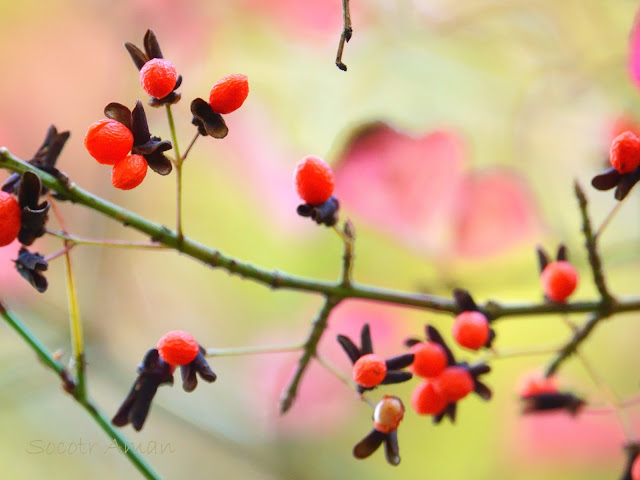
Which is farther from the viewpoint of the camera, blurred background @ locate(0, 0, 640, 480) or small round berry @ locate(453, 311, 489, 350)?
blurred background @ locate(0, 0, 640, 480)

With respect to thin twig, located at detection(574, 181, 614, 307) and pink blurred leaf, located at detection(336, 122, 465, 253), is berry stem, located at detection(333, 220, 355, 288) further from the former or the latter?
pink blurred leaf, located at detection(336, 122, 465, 253)

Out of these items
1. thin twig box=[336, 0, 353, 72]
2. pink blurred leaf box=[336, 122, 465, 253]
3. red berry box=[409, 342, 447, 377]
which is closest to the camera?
thin twig box=[336, 0, 353, 72]

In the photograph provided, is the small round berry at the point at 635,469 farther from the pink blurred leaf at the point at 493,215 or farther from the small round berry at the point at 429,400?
the pink blurred leaf at the point at 493,215

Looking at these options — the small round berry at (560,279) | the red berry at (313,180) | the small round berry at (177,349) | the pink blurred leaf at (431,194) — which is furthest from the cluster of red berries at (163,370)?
the pink blurred leaf at (431,194)

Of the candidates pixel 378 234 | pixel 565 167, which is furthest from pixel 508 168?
pixel 378 234

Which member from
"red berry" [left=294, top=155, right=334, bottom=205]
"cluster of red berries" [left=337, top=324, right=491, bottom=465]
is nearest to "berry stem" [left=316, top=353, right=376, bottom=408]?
"cluster of red berries" [left=337, top=324, right=491, bottom=465]

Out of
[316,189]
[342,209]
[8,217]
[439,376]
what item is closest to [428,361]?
[439,376]

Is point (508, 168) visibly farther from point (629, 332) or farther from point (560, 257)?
point (560, 257)
